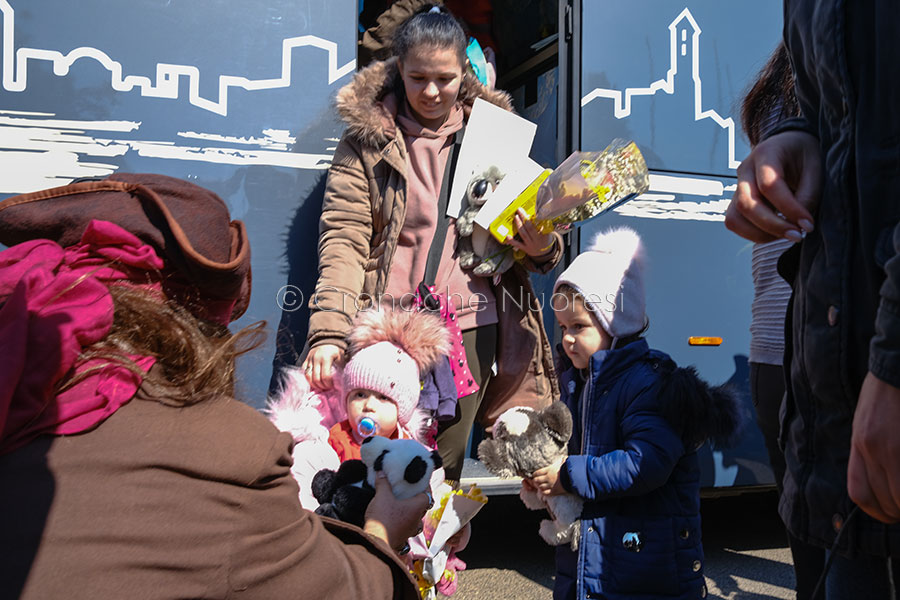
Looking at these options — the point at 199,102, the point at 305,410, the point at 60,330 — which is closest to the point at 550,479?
the point at 305,410

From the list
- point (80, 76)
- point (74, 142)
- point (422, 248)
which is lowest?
point (422, 248)

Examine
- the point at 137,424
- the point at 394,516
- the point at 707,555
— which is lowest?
the point at 707,555

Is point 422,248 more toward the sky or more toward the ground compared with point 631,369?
more toward the sky

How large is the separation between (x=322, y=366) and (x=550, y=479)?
84cm

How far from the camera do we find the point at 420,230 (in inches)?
109

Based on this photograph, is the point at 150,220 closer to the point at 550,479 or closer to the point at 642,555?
the point at 550,479

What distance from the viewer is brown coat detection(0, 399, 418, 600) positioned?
2.94ft

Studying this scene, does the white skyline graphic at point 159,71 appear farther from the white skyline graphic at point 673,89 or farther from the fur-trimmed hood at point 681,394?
the fur-trimmed hood at point 681,394

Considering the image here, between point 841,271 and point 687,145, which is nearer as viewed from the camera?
point 841,271

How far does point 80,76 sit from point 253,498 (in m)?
2.38

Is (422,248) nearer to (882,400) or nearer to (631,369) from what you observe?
(631,369)

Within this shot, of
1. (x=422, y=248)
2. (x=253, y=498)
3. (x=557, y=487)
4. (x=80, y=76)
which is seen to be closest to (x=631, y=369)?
(x=557, y=487)

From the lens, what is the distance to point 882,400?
0.95m

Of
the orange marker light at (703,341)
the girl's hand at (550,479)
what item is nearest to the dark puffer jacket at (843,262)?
the girl's hand at (550,479)
